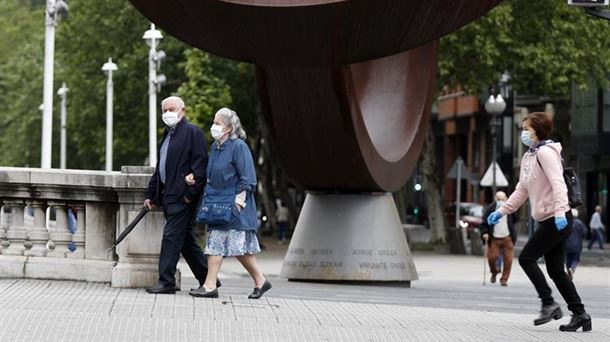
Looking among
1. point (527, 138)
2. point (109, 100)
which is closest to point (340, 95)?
point (527, 138)

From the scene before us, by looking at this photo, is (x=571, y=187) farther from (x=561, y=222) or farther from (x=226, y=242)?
(x=226, y=242)

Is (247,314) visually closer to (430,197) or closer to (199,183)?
(199,183)

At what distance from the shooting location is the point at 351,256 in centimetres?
2659

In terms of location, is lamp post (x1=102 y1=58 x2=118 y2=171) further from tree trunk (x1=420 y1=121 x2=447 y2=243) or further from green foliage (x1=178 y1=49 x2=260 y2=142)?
tree trunk (x1=420 y1=121 x2=447 y2=243)

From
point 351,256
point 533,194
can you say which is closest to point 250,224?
point 533,194

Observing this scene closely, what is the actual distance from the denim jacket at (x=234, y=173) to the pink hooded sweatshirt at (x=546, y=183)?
2756 mm

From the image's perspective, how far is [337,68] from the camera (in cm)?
2420

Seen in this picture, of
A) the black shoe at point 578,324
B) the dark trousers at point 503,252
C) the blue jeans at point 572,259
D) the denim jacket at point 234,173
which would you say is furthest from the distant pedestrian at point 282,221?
the black shoe at point 578,324

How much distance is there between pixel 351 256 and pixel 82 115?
134 feet

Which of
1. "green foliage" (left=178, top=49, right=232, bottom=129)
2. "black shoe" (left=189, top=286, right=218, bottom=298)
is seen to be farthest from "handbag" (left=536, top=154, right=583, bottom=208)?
"green foliage" (left=178, top=49, right=232, bottom=129)

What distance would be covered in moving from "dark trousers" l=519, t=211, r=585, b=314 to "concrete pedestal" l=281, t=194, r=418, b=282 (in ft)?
37.2

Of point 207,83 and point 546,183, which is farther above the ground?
point 207,83

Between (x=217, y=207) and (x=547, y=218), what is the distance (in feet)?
11.1

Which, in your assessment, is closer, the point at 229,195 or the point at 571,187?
the point at 571,187
